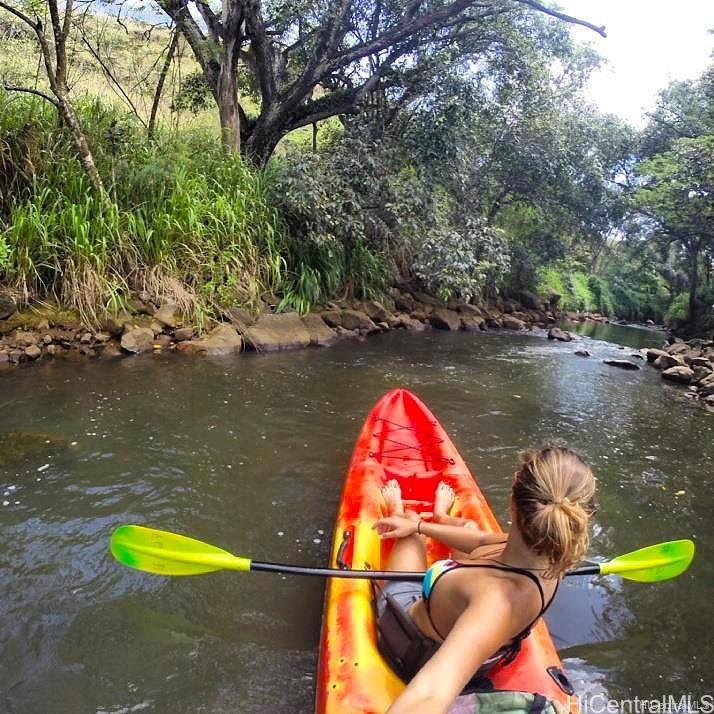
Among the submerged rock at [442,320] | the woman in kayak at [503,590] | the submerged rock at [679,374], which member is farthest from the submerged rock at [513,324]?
the woman in kayak at [503,590]

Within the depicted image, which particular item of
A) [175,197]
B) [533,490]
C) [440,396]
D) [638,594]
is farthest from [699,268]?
[533,490]

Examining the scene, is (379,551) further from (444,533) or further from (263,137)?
(263,137)

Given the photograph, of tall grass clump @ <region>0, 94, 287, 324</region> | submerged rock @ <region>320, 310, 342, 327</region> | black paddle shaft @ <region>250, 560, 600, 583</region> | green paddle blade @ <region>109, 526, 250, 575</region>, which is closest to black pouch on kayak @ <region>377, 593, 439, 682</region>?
black paddle shaft @ <region>250, 560, 600, 583</region>

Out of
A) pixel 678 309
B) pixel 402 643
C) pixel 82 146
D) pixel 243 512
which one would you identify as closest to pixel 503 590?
pixel 402 643

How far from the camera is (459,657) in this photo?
1.27 metres

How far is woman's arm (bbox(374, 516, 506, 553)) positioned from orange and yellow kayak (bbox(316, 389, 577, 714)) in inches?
6.0

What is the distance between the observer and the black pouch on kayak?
165 cm

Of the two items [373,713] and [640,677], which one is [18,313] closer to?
[373,713]

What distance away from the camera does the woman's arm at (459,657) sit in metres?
1.22

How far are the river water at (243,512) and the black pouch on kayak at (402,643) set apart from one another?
43 centimetres

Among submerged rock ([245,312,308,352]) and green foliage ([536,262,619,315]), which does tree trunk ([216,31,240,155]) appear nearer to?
submerged rock ([245,312,308,352])

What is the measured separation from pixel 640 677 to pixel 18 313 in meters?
6.51

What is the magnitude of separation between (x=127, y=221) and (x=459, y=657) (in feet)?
22.2

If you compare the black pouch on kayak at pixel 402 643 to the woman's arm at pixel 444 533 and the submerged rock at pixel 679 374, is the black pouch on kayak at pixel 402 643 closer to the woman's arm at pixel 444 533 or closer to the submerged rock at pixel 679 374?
the woman's arm at pixel 444 533
